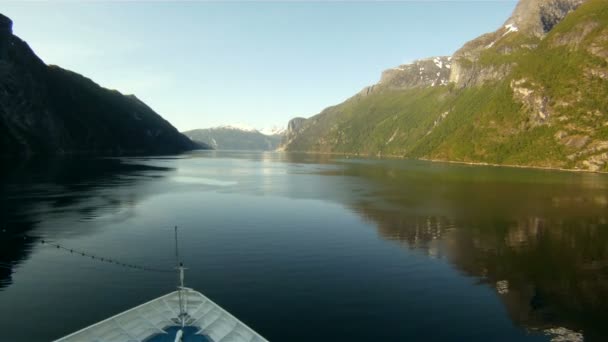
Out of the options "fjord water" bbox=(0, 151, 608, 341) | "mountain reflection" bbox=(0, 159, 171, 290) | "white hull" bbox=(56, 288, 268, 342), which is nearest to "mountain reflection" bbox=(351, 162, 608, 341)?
"fjord water" bbox=(0, 151, 608, 341)

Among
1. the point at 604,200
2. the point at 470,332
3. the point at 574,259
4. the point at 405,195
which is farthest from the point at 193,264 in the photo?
the point at 604,200

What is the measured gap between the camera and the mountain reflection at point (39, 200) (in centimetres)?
5606

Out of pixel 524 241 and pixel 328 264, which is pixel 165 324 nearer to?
pixel 328 264

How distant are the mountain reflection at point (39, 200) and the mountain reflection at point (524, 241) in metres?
55.4

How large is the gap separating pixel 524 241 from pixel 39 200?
105 meters

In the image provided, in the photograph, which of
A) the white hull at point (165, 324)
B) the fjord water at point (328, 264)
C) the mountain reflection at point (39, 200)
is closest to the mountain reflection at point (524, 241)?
the fjord water at point (328, 264)

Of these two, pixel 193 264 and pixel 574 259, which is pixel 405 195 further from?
pixel 193 264

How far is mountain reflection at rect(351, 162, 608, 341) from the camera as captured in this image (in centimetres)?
3762

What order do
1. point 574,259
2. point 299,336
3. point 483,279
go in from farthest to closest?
point 574,259, point 483,279, point 299,336

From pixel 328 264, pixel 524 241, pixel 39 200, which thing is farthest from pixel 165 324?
pixel 39 200

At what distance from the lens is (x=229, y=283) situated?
139ft

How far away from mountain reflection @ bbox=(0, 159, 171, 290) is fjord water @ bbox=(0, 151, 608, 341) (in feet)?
1.66

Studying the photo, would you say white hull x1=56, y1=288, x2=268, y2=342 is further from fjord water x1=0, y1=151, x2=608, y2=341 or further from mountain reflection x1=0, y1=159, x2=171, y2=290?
mountain reflection x1=0, y1=159, x2=171, y2=290

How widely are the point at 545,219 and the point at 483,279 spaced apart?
46.1 m
